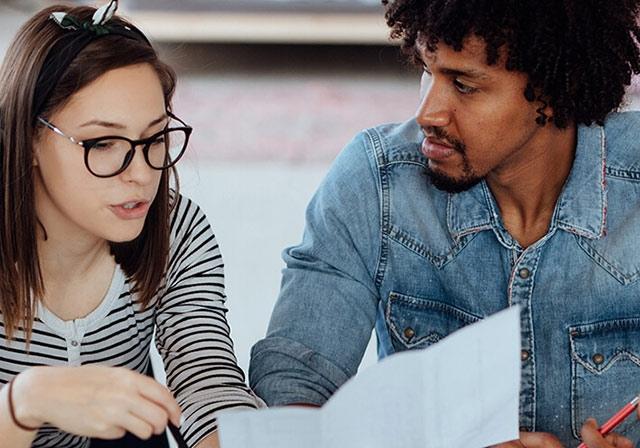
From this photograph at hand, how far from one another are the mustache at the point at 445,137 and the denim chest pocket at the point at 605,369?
28 cm

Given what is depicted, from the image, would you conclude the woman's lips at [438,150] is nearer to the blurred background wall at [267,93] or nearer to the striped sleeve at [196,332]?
the striped sleeve at [196,332]

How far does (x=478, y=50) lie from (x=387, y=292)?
338 mm

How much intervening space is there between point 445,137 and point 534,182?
6.0 inches

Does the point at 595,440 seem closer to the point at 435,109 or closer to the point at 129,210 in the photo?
the point at 435,109

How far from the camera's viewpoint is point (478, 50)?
1438 millimetres

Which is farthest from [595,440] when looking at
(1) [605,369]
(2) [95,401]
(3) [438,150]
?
(2) [95,401]

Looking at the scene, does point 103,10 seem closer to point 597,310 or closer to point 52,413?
point 52,413

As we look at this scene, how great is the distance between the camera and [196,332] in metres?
1.40

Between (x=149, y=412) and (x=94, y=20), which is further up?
(x=94, y=20)

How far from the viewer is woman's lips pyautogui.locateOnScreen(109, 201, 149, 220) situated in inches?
51.4

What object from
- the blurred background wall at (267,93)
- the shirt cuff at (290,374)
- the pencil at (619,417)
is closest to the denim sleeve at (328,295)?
the shirt cuff at (290,374)

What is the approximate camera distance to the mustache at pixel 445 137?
1.46 m

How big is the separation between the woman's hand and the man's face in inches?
22.9

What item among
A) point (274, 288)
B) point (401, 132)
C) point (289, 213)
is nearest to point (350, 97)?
point (289, 213)
